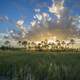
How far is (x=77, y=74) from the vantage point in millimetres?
19906

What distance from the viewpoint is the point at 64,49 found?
160125 millimetres

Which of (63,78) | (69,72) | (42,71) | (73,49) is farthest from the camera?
(73,49)

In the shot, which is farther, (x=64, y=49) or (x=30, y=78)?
(x=64, y=49)

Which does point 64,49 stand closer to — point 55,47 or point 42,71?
point 55,47

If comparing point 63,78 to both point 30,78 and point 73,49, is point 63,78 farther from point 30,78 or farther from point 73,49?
Result: point 73,49

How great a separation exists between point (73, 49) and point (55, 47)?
39.9ft

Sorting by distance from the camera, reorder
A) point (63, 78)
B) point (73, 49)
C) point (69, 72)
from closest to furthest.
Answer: point (63, 78), point (69, 72), point (73, 49)

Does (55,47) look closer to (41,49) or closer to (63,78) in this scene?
(41,49)

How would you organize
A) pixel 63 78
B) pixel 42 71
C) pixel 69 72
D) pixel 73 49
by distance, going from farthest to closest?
pixel 73 49
pixel 42 71
pixel 69 72
pixel 63 78

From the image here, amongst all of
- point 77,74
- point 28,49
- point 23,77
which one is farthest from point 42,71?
point 28,49

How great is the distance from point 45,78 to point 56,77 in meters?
0.94

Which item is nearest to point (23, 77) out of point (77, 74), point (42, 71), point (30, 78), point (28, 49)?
point (30, 78)

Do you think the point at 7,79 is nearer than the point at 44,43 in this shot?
Yes

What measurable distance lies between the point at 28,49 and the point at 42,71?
13558 centimetres
